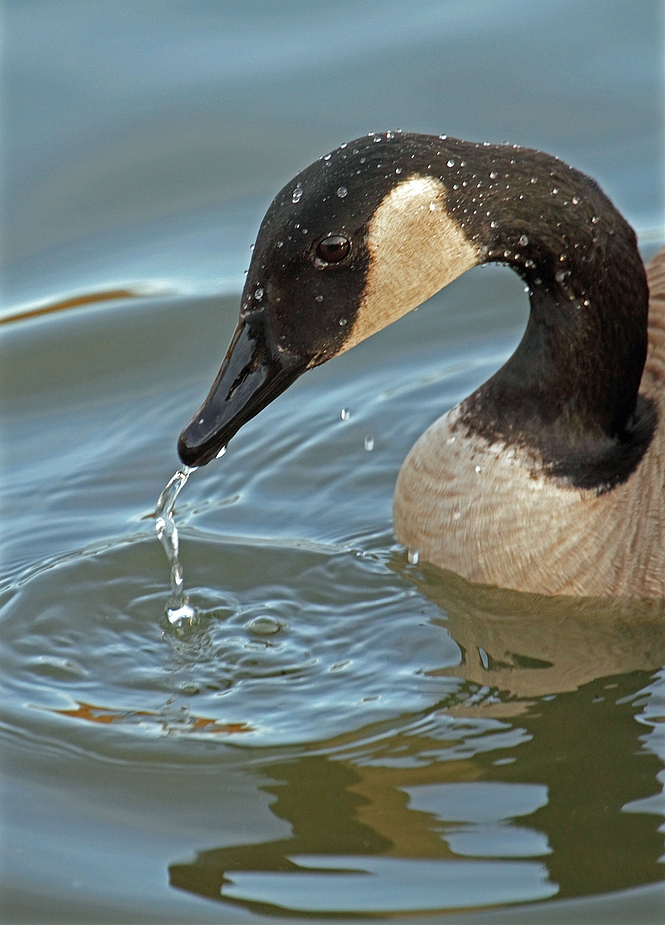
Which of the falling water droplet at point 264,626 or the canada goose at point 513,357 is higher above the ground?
the canada goose at point 513,357

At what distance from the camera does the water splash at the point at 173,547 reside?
566 centimetres

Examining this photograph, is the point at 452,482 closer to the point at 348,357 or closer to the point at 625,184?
the point at 348,357

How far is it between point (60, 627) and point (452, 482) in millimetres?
1683

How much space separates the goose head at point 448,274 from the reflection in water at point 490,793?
2.34ft

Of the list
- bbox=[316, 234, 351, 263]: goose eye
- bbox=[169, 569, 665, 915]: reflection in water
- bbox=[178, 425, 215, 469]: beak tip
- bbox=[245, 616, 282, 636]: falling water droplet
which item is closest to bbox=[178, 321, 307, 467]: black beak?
bbox=[178, 425, 215, 469]: beak tip

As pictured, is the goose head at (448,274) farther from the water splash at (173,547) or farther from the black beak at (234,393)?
the water splash at (173,547)

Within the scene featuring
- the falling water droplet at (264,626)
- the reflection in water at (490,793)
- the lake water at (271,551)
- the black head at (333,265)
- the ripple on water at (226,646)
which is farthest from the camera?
the falling water droplet at (264,626)

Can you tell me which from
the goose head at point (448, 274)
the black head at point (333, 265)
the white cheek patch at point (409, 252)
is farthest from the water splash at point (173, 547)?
the white cheek patch at point (409, 252)

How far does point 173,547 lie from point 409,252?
1.82m

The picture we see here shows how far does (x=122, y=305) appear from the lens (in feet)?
26.8

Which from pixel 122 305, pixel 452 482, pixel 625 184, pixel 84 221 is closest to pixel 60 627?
pixel 452 482

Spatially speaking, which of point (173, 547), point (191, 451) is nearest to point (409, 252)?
point (191, 451)

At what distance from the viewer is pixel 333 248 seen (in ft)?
16.1

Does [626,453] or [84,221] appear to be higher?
[84,221]
